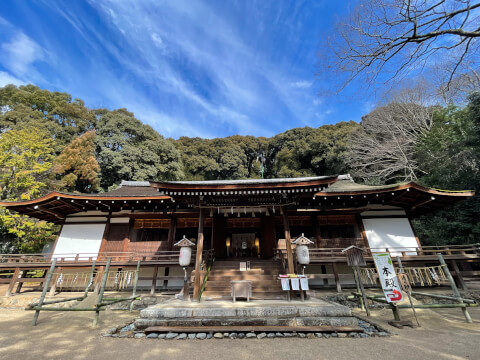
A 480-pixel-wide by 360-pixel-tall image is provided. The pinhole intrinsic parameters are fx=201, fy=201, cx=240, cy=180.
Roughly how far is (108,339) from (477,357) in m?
7.28

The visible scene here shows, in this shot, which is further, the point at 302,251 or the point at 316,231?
the point at 316,231

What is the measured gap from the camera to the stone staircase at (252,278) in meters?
7.41

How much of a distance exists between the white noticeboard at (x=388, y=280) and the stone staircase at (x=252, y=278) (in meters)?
3.06

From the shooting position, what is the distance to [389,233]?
10.6 meters

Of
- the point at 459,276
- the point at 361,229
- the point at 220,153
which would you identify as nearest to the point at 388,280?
the point at 361,229

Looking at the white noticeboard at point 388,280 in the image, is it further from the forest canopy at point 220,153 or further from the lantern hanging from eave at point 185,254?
the forest canopy at point 220,153

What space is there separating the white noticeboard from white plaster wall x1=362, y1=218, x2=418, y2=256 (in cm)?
572

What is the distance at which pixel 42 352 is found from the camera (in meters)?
3.91

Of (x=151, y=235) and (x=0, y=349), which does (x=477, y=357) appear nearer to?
(x=0, y=349)

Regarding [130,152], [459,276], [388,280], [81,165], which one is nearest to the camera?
[388,280]

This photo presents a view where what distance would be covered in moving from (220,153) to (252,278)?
93.5 feet

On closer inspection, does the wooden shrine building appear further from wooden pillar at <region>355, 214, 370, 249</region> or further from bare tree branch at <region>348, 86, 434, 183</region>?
bare tree branch at <region>348, 86, 434, 183</region>

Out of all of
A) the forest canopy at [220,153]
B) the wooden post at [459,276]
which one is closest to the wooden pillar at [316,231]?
the wooden post at [459,276]

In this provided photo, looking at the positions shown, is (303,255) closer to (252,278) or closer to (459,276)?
(252,278)
